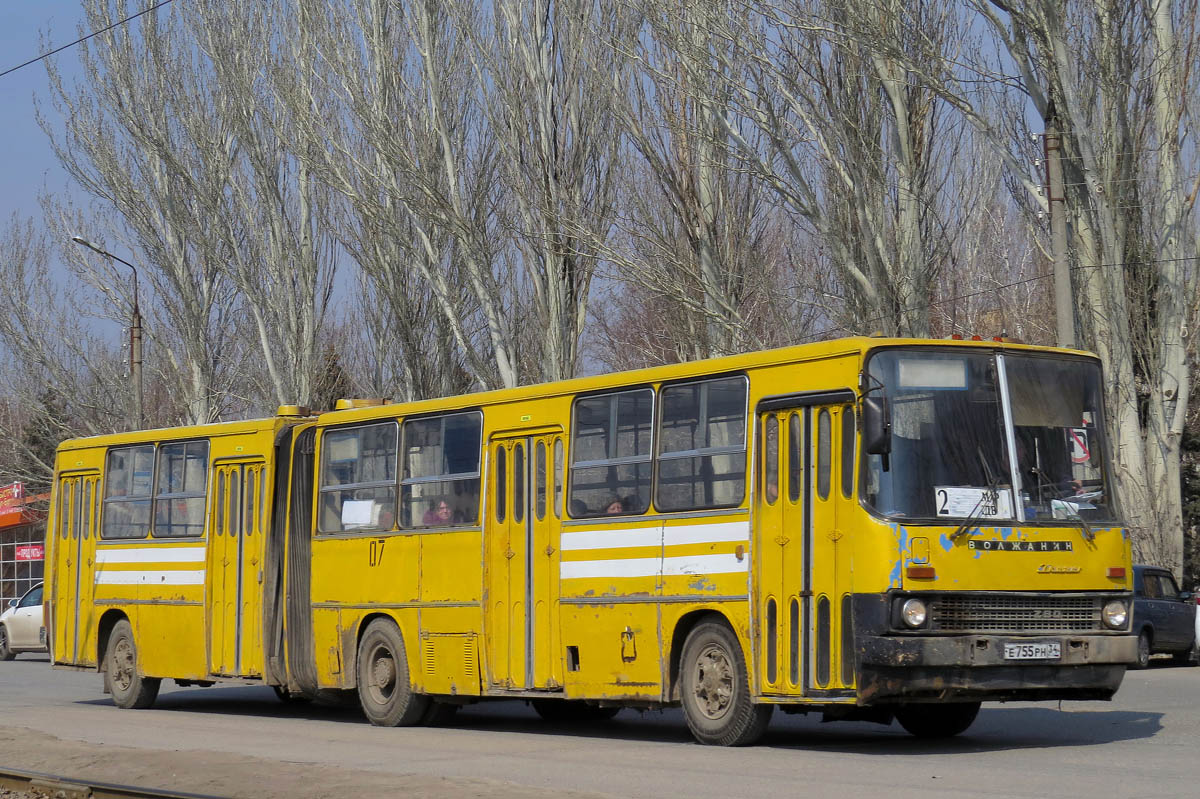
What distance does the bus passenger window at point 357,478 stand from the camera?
1588cm

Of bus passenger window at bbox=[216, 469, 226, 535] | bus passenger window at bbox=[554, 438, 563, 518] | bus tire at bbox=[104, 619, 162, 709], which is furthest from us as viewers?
bus tire at bbox=[104, 619, 162, 709]

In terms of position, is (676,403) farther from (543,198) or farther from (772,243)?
(772,243)

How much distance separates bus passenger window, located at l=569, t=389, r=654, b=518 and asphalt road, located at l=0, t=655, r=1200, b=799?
1801mm

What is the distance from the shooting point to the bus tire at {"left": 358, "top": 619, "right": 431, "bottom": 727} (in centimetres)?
1547

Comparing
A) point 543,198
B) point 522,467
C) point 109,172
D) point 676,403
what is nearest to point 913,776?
point 676,403

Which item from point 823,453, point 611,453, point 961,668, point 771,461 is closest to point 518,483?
point 611,453

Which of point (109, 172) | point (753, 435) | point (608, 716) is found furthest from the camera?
point (109, 172)

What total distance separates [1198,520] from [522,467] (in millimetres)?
28212

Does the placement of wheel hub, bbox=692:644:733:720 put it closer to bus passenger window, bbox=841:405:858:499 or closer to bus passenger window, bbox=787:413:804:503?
bus passenger window, bbox=787:413:804:503

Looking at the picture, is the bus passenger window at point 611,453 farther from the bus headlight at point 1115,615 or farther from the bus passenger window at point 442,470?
the bus headlight at point 1115,615

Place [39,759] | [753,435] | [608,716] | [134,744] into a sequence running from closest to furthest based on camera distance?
[753,435] < [39,759] < [134,744] < [608,716]

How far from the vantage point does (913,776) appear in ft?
33.6

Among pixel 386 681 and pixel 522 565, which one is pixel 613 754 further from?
pixel 386 681

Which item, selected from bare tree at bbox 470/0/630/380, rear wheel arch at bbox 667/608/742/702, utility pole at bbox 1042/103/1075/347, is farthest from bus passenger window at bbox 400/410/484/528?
bare tree at bbox 470/0/630/380
